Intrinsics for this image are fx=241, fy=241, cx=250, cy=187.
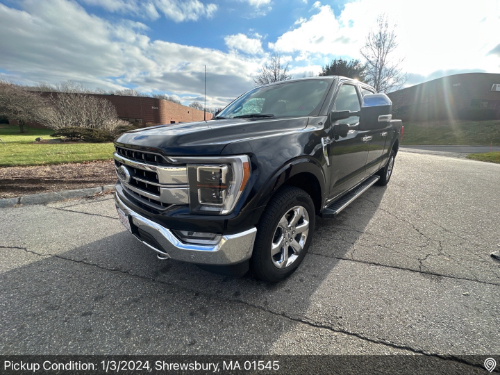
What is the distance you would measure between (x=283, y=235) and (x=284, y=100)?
1.74 meters

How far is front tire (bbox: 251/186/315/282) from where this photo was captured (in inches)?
73.4

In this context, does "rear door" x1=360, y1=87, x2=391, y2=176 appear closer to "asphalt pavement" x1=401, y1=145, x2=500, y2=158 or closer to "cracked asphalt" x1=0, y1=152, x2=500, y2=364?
"cracked asphalt" x1=0, y1=152, x2=500, y2=364

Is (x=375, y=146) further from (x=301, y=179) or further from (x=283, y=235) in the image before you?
(x=283, y=235)

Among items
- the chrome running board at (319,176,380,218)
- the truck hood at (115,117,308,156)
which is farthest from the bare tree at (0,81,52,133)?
the chrome running board at (319,176,380,218)

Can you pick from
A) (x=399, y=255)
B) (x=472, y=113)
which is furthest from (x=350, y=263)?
(x=472, y=113)

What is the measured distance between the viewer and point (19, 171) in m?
5.98

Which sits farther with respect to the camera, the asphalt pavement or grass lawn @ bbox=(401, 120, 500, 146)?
grass lawn @ bbox=(401, 120, 500, 146)

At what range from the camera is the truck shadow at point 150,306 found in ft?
5.28

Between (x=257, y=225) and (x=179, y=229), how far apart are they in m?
0.57

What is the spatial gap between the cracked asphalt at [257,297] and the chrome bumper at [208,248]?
49cm

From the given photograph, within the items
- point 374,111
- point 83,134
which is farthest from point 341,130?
point 83,134

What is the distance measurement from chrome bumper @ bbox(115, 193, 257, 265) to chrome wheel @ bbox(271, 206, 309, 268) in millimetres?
360

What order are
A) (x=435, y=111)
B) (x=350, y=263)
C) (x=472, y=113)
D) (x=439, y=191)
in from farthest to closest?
(x=435, y=111) < (x=472, y=113) < (x=439, y=191) < (x=350, y=263)

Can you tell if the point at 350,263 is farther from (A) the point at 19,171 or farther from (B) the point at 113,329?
(A) the point at 19,171
